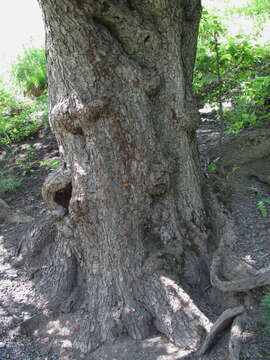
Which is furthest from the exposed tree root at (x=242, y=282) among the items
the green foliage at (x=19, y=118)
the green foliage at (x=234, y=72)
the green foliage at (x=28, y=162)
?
the green foliage at (x=19, y=118)

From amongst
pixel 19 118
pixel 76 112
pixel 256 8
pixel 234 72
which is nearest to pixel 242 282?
pixel 76 112

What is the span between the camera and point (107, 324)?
3.08 meters

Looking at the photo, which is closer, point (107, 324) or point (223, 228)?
point (107, 324)

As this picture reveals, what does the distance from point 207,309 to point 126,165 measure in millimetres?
1488

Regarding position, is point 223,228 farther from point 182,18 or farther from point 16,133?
point 16,133

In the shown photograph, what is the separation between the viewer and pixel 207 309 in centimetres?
297

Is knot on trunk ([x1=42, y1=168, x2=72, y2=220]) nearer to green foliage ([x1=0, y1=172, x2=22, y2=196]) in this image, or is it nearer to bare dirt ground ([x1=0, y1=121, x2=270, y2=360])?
bare dirt ground ([x1=0, y1=121, x2=270, y2=360])

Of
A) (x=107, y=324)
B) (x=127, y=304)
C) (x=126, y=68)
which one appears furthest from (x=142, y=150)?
(x=107, y=324)

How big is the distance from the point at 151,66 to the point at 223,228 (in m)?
1.86

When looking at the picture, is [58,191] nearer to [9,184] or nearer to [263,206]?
[263,206]

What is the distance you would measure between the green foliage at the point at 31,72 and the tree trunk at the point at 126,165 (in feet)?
18.2

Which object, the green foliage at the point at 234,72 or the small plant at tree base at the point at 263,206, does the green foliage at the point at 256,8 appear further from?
the small plant at tree base at the point at 263,206

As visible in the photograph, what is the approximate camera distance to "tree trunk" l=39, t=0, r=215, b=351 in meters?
2.99

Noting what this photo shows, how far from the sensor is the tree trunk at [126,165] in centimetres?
299
